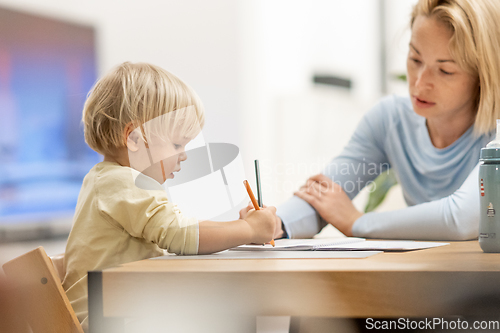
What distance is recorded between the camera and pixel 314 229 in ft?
3.92

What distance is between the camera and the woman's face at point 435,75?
115 centimetres

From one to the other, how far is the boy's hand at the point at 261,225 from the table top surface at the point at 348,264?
0.42 feet

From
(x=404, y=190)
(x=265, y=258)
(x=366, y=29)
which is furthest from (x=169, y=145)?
(x=366, y=29)

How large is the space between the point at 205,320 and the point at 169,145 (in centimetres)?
37

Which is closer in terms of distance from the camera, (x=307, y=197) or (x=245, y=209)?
(x=245, y=209)

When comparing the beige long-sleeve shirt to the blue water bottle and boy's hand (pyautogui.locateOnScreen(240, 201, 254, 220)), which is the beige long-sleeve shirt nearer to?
boy's hand (pyautogui.locateOnScreen(240, 201, 254, 220))

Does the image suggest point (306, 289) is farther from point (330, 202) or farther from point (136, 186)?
point (330, 202)

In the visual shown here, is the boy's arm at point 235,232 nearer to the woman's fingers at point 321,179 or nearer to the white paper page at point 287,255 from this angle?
the white paper page at point 287,255

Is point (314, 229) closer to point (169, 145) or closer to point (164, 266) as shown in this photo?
point (169, 145)

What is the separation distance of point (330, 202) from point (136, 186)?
1.77 feet

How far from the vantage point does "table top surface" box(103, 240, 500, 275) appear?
0.58 meters

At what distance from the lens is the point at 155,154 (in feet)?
2.88

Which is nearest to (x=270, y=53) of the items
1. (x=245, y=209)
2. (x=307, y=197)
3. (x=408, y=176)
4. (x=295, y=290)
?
(x=408, y=176)

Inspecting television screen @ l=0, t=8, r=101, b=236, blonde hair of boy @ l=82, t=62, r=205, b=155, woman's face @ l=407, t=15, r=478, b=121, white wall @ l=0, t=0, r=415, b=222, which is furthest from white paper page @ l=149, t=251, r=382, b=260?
television screen @ l=0, t=8, r=101, b=236
